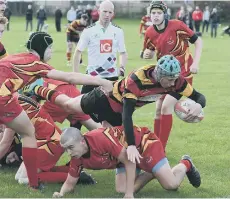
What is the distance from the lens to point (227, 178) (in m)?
6.68

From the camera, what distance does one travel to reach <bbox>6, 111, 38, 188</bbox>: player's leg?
598 cm

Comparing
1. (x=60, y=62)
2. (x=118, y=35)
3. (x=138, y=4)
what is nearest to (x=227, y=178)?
(x=118, y=35)

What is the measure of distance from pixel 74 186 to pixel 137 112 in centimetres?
520

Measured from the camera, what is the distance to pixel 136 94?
5969 millimetres

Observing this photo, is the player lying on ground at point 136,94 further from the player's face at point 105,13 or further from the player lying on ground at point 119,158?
the player's face at point 105,13

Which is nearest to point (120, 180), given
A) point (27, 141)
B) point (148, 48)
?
point (27, 141)

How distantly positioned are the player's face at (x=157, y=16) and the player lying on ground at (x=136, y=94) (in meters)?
1.85

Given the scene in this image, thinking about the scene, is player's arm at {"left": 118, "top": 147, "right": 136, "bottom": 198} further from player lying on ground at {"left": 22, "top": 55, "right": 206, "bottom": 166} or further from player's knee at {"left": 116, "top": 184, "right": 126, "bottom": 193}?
player's knee at {"left": 116, "top": 184, "right": 126, "bottom": 193}

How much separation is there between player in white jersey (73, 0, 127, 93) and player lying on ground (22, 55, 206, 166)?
196 cm

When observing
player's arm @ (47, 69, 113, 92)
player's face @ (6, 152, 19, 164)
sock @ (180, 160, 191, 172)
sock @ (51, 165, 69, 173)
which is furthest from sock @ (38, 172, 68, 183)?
sock @ (180, 160, 191, 172)

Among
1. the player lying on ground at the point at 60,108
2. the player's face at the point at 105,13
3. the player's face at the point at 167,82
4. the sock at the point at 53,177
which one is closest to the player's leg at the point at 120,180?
the sock at the point at 53,177

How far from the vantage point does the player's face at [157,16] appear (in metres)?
7.86

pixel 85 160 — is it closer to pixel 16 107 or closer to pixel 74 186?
pixel 74 186

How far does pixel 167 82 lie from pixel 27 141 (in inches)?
65.0
